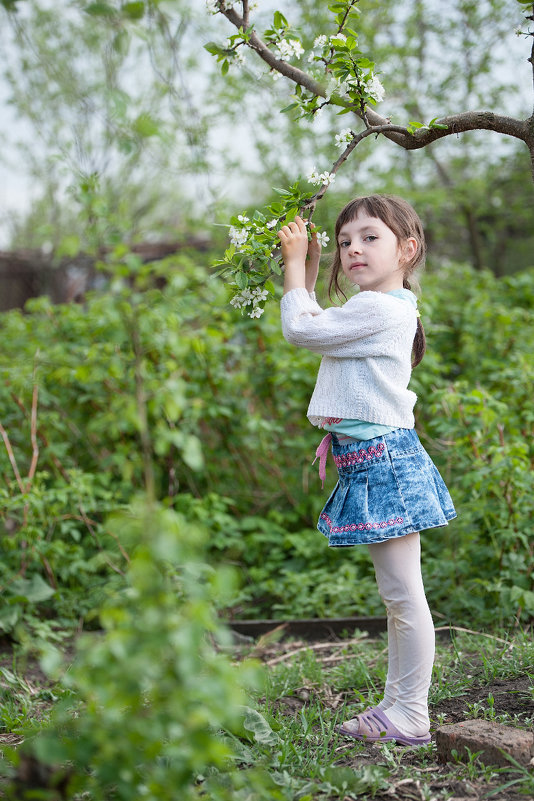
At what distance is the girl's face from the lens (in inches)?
89.1

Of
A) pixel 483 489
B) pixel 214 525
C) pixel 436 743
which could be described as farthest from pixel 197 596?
pixel 214 525

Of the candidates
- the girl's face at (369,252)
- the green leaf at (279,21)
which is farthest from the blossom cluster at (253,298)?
the green leaf at (279,21)

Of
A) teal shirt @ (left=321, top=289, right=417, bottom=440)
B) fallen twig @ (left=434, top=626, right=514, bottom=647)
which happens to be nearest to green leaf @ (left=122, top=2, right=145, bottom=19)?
teal shirt @ (left=321, top=289, right=417, bottom=440)

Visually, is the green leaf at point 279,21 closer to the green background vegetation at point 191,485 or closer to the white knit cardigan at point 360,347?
the green background vegetation at point 191,485

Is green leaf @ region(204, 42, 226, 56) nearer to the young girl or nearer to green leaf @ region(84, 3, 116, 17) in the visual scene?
the young girl

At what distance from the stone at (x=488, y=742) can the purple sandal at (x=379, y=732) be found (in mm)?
127

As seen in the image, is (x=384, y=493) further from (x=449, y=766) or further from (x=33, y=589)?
(x=33, y=589)

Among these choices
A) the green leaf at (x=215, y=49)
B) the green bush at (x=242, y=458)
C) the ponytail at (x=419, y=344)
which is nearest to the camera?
the green leaf at (x=215, y=49)

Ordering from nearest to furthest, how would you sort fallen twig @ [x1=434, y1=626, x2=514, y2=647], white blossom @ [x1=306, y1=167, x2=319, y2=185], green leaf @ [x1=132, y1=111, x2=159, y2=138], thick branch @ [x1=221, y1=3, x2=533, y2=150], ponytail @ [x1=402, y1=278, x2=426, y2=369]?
green leaf @ [x1=132, y1=111, x2=159, y2=138], white blossom @ [x1=306, y1=167, x2=319, y2=185], thick branch @ [x1=221, y1=3, x2=533, y2=150], ponytail @ [x1=402, y1=278, x2=426, y2=369], fallen twig @ [x1=434, y1=626, x2=514, y2=647]

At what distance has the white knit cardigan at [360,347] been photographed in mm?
2125

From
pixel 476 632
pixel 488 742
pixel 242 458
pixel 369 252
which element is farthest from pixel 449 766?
pixel 242 458

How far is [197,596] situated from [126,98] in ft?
3.68

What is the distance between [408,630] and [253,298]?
106 cm

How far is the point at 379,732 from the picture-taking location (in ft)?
6.97
